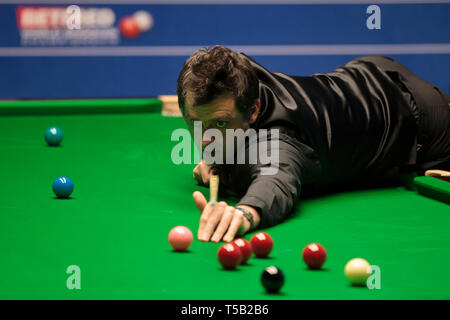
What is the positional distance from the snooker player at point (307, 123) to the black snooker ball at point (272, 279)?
1.97ft

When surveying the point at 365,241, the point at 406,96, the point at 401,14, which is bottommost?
the point at 365,241

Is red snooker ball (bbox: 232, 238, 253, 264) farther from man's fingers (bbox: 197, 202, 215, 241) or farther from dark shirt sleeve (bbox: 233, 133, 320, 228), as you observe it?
dark shirt sleeve (bbox: 233, 133, 320, 228)

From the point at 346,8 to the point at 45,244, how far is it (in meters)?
5.81

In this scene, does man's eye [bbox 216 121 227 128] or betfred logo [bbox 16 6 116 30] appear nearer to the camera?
man's eye [bbox 216 121 227 128]

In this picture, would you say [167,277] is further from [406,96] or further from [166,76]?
[166,76]

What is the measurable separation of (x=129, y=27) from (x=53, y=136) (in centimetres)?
288

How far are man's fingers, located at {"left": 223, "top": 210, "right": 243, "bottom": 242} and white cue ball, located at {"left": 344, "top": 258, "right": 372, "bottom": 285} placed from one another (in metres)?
0.60

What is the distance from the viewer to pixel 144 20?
7789 millimetres

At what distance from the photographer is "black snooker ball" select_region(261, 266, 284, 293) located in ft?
7.44

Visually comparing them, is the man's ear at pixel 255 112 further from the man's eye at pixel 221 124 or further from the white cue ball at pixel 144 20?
the white cue ball at pixel 144 20

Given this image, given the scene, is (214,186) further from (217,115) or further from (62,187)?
(62,187)

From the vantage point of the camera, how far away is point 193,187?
4.05 metres

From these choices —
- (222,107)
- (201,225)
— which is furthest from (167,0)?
(201,225)

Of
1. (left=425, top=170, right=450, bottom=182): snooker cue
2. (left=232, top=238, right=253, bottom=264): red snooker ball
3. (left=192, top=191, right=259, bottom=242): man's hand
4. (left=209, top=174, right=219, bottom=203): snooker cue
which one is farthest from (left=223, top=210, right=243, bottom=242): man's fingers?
(left=425, top=170, right=450, bottom=182): snooker cue
